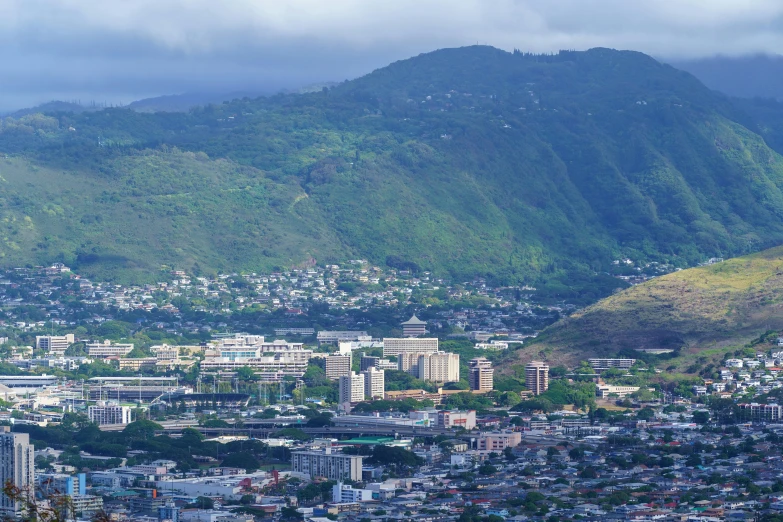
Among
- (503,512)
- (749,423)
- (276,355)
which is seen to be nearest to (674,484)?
(503,512)

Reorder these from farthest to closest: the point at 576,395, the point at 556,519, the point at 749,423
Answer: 1. the point at 576,395
2. the point at 749,423
3. the point at 556,519

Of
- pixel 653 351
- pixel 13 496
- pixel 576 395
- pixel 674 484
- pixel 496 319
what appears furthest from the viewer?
pixel 496 319

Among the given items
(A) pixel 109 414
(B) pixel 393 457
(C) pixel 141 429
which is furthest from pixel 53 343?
(B) pixel 393 457

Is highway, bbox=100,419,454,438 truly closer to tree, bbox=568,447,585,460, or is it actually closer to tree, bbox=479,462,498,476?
tree, bbox=568,447,585,460

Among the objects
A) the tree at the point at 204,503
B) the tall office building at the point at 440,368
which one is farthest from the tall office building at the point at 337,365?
the tree at the point at 204,503

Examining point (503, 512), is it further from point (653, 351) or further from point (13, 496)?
point (653, 351)

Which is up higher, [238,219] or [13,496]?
[238,219]

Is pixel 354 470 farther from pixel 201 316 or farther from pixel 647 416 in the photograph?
pixel 201 316

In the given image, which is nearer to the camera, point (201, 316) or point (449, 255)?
point (201, 316)
